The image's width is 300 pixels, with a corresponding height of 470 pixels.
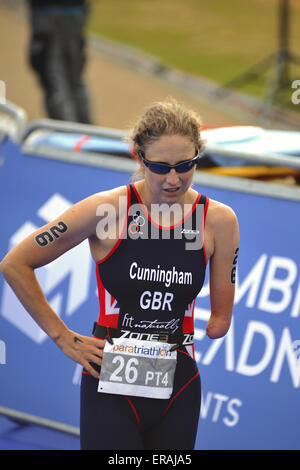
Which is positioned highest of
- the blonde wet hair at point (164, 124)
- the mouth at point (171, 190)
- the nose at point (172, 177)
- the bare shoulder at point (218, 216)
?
the blonde wet hair at point (164, 124)

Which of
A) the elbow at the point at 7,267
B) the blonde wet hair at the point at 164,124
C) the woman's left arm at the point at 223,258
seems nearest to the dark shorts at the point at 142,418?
the woman's left arm at the point at 223,258

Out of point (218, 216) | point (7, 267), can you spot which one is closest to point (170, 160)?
point (218, 216)

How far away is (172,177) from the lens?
2.82 meters

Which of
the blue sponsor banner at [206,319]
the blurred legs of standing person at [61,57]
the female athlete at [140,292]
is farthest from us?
the blurred legs of standing person at [61,57]

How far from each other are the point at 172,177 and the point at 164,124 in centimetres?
20

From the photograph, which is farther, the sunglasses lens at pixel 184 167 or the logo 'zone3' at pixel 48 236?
the logo 'zone3' at pixel 48 236

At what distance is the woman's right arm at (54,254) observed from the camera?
2996mm

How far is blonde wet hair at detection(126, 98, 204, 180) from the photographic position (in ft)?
9.23

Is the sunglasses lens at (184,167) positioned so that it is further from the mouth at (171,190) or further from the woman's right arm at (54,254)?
the woman's right arm at (54,254)

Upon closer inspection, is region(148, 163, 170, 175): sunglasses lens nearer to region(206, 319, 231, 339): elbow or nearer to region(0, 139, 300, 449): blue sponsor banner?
region(206, 319, 231, 339): elbow

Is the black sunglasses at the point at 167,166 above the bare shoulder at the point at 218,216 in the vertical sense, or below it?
above

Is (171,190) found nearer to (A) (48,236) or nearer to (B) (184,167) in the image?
(B) (184,167)
